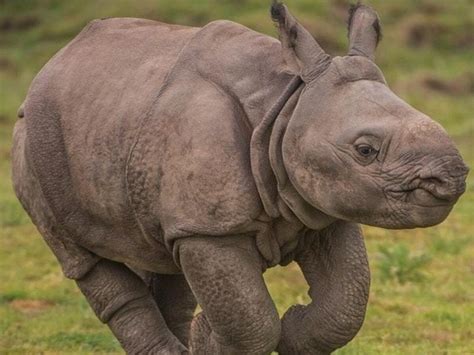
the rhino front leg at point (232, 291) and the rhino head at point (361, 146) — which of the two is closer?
the rhino head at point (361, 146)

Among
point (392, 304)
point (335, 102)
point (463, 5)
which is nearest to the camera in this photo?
point (335, 102)

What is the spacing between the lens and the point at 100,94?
6867mm

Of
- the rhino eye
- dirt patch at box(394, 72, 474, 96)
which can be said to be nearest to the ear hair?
the rhino eye

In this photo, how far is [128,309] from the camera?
23.5ft

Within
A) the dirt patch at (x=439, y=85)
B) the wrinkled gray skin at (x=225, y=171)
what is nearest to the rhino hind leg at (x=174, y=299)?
the wrinkled gray skin at (x=225, y=171)

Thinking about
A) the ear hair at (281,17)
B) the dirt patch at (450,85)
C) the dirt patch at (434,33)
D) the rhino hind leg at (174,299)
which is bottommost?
the dirt patch at (434,33)

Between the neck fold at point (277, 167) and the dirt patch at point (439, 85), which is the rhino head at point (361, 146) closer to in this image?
the neck fold at point (277, 167)

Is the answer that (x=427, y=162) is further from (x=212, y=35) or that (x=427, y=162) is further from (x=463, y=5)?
(x=463, y=5)

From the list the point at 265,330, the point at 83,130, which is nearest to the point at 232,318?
the point at 265,330

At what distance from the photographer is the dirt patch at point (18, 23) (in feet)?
80.2

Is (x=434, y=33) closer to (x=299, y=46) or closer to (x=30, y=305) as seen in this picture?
(x=30, y=305)

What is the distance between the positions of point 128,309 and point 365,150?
77.9 inches

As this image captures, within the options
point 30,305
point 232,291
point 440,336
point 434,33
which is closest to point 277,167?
point 232,291

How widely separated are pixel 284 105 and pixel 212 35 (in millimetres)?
739
